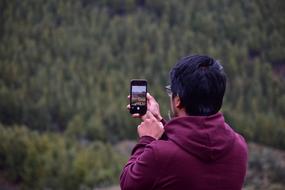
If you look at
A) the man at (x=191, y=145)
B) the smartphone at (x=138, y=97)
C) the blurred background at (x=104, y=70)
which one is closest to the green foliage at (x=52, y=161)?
the blurred background at (x=104, y=70)

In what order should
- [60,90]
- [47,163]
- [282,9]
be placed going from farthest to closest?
[60,90] < [282,9] < [47,163]

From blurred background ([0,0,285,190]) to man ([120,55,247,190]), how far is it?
45.4ft

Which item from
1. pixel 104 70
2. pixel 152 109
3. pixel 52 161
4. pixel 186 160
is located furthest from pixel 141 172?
pixel 104 70

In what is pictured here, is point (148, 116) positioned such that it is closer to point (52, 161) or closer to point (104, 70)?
point (52, 161)

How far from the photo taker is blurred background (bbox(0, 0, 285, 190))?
17219mm

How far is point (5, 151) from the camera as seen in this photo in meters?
17.3

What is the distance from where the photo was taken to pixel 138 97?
5.64 feet

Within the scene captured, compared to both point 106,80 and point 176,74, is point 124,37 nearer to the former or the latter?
point 106,80

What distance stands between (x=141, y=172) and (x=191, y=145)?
0.14m

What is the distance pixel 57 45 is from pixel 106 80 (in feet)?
7.32

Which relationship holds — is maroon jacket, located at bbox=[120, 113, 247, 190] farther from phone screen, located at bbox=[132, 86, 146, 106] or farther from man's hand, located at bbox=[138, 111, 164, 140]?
phone screen, located at bbox=[132, 86, 146, 106]

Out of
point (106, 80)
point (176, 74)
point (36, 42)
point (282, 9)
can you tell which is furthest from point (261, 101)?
point (176, 74)

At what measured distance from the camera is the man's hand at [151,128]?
5.23 feet

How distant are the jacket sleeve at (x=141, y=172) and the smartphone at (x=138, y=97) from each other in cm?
17
